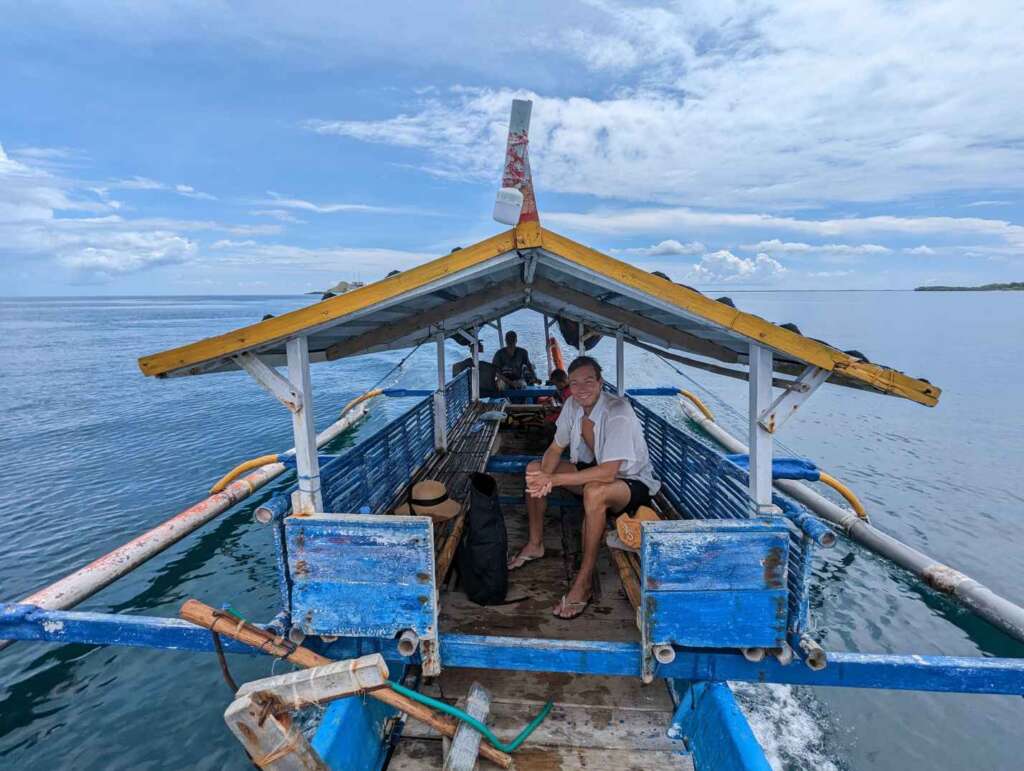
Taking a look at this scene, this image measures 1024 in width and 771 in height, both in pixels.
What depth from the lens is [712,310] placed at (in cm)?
352

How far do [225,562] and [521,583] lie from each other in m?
7.90

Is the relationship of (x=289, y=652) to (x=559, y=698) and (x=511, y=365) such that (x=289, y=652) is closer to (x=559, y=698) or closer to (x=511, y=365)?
(x=559, y=698)

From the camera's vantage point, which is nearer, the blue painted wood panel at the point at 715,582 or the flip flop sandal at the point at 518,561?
the blue painted wood panel at the point at 715,582

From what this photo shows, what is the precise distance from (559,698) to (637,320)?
360 centimetres

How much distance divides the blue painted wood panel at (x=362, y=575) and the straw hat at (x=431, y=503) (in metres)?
1.80

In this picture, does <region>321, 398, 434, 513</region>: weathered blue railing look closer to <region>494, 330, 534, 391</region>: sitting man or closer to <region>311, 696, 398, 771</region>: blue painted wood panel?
Answer: <region>311, 696, 398, 771</region>: blue painted wood panel

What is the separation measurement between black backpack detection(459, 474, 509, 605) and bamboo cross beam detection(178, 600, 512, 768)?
117cm

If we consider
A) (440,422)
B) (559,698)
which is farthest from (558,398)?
(559,698)

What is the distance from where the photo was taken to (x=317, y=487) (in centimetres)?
407

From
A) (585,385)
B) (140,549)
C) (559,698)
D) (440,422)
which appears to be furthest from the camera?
(140,549)

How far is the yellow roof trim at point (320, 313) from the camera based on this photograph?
3.48m

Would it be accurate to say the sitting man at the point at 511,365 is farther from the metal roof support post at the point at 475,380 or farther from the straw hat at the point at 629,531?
the straw hat at the point at 629,531

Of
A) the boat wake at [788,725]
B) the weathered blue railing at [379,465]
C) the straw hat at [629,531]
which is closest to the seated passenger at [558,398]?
the weathered blue railing at [379,465]

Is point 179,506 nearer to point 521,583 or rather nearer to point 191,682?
A: point 191,682
